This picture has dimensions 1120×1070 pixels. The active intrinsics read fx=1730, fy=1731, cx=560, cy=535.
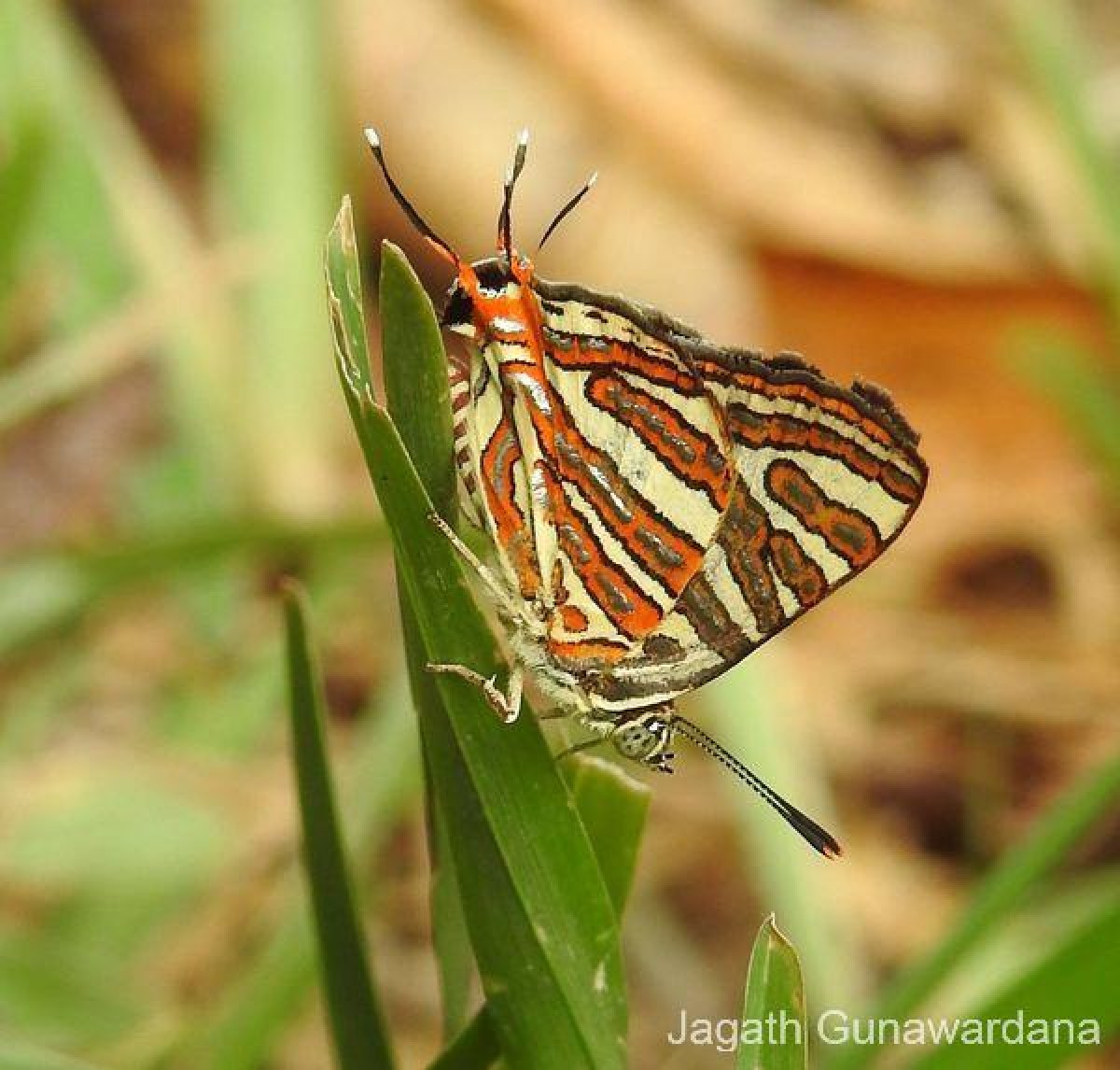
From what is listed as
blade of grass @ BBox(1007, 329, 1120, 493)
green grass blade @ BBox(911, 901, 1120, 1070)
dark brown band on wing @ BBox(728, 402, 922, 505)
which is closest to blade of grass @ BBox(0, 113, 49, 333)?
dark brown band on wing @ BBox(728, 402, 922, 505)

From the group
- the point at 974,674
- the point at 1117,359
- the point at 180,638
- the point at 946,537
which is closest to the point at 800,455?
the point at 180,638

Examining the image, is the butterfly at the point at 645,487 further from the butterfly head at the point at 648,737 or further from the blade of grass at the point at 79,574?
the blade of grass at the point at 79,574

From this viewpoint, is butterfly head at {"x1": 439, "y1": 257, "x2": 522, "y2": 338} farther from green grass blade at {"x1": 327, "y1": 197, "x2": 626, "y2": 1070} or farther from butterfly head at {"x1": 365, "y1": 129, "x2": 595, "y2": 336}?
green grass blade at {"x1": 327, "y1": 197, "x2": 626, "y2": 1070}

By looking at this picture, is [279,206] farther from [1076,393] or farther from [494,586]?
[494,586]

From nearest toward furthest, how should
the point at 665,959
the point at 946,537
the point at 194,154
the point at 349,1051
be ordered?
the point at 349,1051 < the point at 665,959 < the point at 946,537 < the point at 194,154

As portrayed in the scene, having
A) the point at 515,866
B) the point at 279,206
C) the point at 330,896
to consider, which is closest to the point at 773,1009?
the point at 515,866

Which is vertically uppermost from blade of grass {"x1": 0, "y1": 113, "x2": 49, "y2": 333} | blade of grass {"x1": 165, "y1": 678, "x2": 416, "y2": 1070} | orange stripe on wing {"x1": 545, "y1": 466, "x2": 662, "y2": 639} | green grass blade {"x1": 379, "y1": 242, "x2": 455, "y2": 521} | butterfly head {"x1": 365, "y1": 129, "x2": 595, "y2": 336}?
blade of grass {"x1": 0, "y1": 113, "x2": 49, "y2": 333}

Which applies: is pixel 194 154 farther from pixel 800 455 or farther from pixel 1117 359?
pixel 800 455
